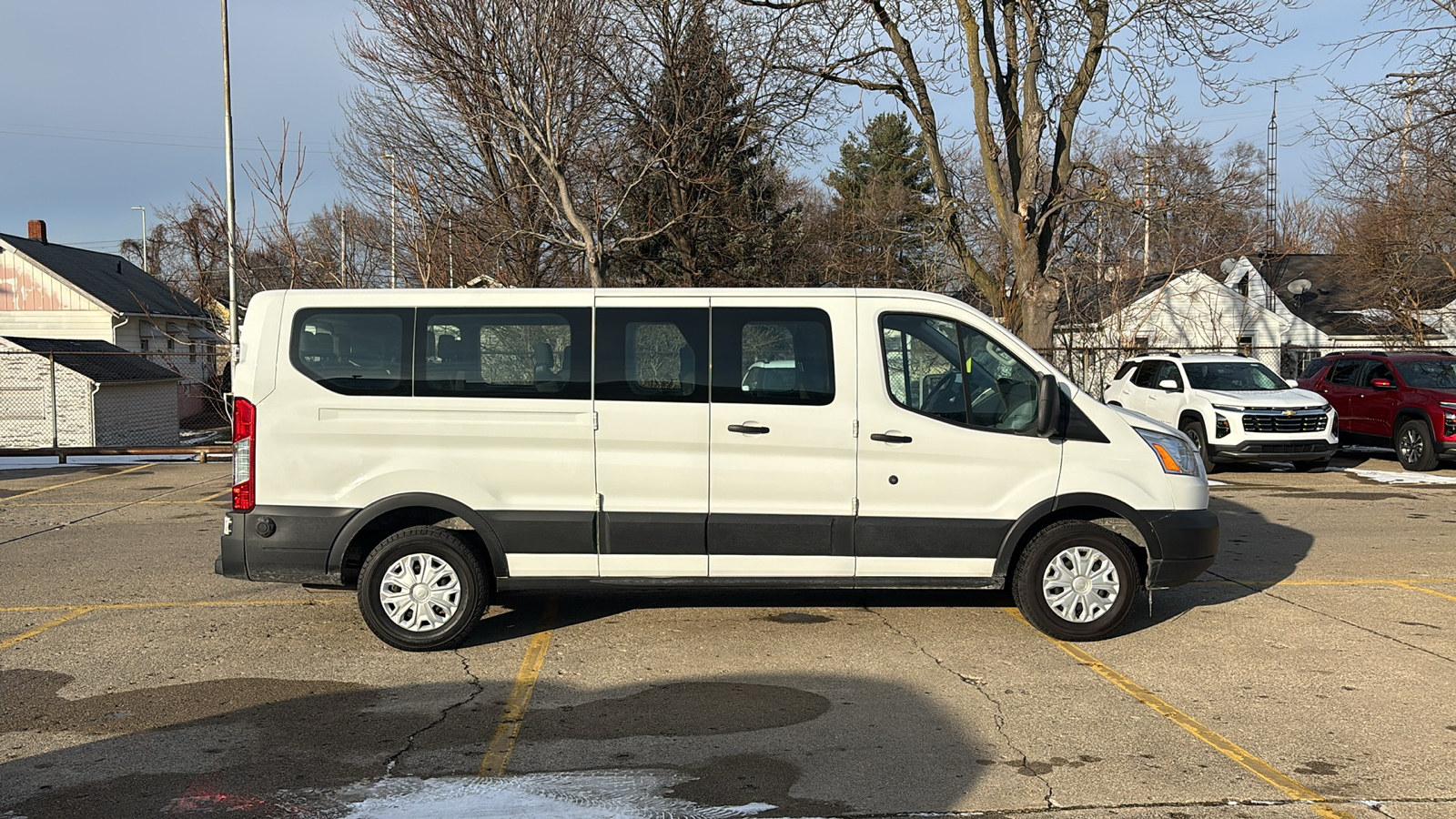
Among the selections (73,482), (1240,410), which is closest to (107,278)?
(73,482)

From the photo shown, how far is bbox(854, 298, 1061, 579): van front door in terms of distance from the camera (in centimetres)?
647

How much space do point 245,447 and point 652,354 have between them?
245 cm

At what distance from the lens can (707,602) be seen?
769 centimetres

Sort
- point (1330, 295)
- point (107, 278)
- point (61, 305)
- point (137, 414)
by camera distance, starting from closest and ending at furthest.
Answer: point (137, 414) → point (61, 305) → point (107, 278) → point (1330, 295)

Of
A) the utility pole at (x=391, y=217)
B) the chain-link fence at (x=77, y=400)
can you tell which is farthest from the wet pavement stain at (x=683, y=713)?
the chain-link fence at (x=77, y=400)

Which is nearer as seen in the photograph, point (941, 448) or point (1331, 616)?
point (941, 448)

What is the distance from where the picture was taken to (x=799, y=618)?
7273mm

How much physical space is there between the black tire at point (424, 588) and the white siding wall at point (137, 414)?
26.9 metres

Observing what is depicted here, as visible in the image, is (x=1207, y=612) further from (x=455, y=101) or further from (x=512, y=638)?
(x=455, y=101)

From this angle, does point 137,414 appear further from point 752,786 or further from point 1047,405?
point 752,786

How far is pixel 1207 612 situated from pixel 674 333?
13.7 feet

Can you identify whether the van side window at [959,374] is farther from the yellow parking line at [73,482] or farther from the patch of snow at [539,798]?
the yellow parking line at [73,482]

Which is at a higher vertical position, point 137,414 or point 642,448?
point 642,448

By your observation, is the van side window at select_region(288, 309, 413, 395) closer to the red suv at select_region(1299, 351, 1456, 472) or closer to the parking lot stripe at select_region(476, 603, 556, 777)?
the parking lot stripe at select_region(476, 603, 556, 777)
